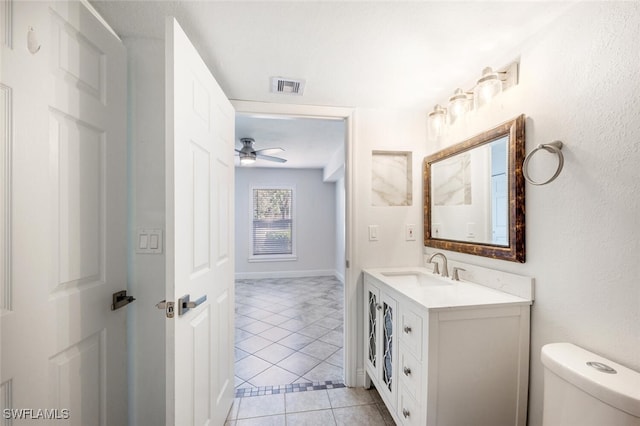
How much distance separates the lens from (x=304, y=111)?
6.53 feet

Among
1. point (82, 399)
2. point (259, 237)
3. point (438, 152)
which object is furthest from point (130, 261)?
point (259, 237)

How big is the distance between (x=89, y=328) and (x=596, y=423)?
1.80m

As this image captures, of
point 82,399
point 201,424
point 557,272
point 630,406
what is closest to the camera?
point 630,406

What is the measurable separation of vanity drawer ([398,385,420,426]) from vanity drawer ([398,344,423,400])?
30 millimetres

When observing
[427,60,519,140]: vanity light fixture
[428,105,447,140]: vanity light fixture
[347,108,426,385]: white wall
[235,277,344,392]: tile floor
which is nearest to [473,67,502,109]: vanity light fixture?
[427,60,519,140]: vanity light fixture

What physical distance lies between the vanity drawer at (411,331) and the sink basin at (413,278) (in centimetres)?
29

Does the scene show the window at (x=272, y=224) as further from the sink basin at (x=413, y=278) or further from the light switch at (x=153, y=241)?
the light switch at (x=153, y=241)

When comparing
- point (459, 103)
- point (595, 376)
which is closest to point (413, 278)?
point (595, 376)

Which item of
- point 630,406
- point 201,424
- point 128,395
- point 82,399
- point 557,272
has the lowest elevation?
point 201,424

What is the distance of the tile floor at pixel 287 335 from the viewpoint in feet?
7.09

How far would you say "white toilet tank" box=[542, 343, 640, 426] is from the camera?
767 millimetres

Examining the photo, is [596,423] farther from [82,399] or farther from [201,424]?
[82,399]

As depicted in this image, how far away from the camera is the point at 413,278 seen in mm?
1884

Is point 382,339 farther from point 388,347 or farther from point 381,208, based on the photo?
point 381,208
